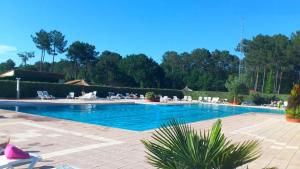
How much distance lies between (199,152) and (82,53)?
57.3 meters

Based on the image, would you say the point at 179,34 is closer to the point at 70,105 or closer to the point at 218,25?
the point at 218,25

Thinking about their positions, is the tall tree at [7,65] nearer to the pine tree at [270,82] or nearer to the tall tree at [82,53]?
the tall tree at [82,53]

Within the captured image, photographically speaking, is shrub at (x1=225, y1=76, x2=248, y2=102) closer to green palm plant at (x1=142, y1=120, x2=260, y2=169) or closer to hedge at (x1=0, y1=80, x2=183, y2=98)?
hedge at (x1=0, y1=80, x2=183, y2=98)

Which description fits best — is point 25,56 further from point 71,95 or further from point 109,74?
point 71,95

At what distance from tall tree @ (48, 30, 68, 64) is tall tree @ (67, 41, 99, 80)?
20.6 ft

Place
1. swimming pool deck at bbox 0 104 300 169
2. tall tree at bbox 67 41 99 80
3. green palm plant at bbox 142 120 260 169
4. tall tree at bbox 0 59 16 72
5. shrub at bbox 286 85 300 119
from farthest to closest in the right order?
tall tree at bbox 0 59 16 72 → tall tree at bbox 67 41 99 80 → shrub at bbox 286 85 300 119 → swimming pool deck at bbox 0 104 300 169 → green palm plant at bbox 142 120 260 169

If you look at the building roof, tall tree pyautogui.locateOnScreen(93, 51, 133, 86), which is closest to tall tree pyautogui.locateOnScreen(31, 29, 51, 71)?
tall tree pyautogui.locateOnScreen(93, 51, 133, 86)

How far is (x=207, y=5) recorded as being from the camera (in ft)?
111

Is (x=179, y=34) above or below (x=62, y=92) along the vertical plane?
above

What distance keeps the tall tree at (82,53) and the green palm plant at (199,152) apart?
183 ft

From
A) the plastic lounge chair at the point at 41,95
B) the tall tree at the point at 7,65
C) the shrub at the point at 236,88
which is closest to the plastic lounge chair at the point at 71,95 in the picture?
the plastic lounge chair at the point at 41,95

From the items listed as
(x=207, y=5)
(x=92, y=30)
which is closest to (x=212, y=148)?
(x=207, y=5)

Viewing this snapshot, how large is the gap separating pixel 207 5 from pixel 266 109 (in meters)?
12.1

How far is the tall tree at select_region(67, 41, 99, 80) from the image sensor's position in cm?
5862
